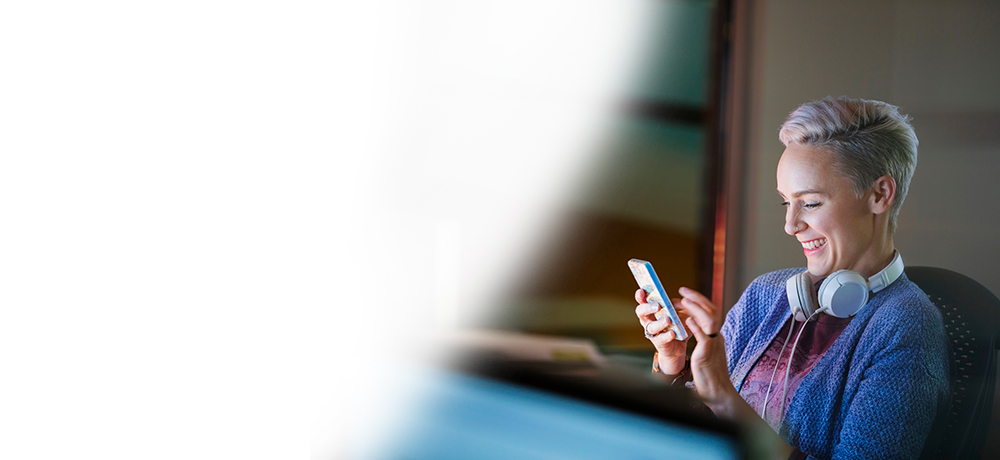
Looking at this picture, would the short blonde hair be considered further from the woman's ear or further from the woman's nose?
the woman's nose

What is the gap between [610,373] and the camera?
58.6 inches

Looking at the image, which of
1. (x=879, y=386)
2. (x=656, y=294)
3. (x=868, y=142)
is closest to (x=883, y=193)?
(x=868, y=142)

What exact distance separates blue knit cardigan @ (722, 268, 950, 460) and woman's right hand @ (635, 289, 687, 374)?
22 cm

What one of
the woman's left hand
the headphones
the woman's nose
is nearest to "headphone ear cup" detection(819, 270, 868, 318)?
the headphones

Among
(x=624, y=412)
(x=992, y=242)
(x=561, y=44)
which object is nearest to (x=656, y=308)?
(x=624, y=412)

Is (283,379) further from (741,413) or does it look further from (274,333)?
(741,413)

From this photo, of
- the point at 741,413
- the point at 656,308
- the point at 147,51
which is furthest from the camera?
the point at 147,51

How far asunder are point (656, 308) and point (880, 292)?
1.30 ft

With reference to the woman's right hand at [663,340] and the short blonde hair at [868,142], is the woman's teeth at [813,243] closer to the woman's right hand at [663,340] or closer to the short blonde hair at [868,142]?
the short blonde hair at [868,142]

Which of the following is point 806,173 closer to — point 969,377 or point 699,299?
point 699,299

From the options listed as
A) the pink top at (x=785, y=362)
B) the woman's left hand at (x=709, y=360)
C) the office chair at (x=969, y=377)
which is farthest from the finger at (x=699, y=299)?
the office chair at (x=969, y=377)

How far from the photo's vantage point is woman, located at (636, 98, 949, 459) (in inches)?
42.0

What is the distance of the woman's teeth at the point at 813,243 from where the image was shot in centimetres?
114

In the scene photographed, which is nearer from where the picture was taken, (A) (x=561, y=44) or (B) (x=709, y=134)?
(B) (x=709, y=134)
